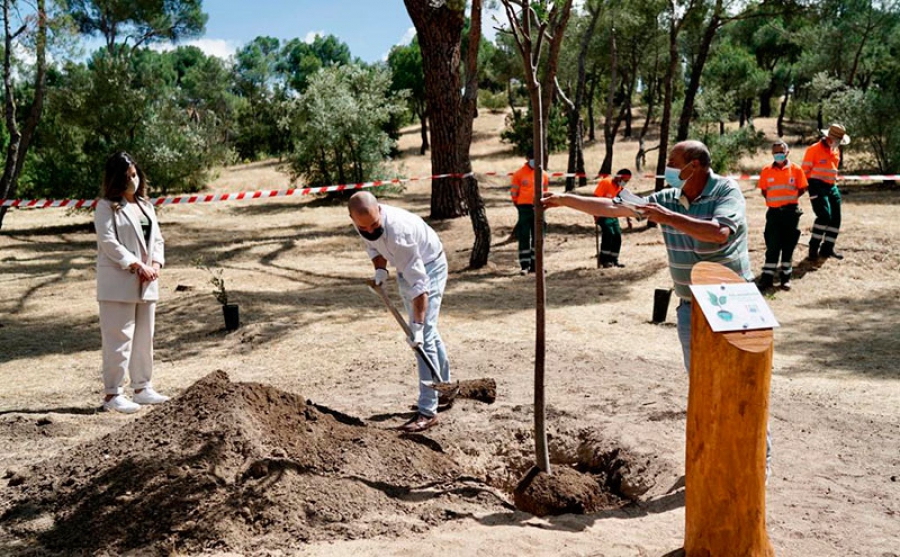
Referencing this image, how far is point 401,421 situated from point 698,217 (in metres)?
2.56

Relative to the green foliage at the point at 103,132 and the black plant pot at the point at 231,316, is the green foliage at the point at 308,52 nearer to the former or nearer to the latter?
the green foliage at the point at 103,132

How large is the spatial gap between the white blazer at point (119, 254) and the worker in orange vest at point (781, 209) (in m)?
7.47

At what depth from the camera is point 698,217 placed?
4.18 meters

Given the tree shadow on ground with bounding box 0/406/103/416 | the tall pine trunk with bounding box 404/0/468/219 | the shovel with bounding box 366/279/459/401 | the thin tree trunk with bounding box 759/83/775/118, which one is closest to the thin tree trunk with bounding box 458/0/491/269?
the tall pine trunk with bounding box 404/0/468/219

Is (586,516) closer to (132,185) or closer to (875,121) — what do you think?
(132,185)

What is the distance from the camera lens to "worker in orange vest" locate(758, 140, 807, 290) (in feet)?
33.4

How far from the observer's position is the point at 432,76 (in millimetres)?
15930

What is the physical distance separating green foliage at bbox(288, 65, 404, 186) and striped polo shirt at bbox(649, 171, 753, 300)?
19525 millimetres

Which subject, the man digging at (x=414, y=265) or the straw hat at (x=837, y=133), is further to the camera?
the straw hat at (x=837, y=133)

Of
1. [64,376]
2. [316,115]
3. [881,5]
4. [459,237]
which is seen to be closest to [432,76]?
[459,237]

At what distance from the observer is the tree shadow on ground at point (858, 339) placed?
24.4 ft

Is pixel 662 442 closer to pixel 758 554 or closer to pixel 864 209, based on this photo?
pixel 758 554

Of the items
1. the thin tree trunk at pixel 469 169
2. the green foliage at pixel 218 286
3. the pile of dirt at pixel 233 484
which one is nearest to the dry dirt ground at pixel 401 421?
the pile of dirt at pixel 233 484

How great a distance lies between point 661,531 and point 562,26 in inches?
301
